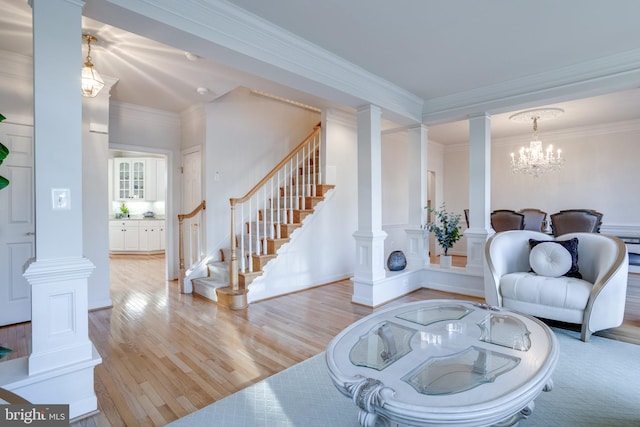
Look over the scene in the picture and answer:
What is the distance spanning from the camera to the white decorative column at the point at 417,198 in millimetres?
5000

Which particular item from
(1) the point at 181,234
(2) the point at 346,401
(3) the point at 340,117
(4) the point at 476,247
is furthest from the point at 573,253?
(1) the point at 181,234

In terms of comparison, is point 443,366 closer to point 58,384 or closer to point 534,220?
point 58,384

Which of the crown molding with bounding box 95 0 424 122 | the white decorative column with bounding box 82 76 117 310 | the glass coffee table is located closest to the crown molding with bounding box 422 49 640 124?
the crown molding with bounding box 95 0 424 122

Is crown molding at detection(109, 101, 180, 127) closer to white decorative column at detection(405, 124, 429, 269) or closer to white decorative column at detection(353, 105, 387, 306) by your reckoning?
white decorative column at detection(353, 105, 387, 306)

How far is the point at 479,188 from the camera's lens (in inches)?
173

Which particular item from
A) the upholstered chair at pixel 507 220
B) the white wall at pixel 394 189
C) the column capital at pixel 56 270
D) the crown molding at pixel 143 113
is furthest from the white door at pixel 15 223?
the upholstered chair at pixel 507 220

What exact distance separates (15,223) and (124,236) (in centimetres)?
551

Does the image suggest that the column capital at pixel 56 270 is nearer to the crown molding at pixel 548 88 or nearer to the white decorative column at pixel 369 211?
the white decorative column at pixel 369 211

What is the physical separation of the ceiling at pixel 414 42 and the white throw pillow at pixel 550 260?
77.8 inches

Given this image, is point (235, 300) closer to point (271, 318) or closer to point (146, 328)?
point (271, 318)

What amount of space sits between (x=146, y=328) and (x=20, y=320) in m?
1.50

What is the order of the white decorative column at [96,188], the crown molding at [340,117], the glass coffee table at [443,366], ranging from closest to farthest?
the glass coffee table at [443,366], the white decorative column at [96,188], the crown molding at [340,117]

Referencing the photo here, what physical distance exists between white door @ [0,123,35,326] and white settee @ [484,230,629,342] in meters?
5.03

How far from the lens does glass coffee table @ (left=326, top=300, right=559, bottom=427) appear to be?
1.24m
